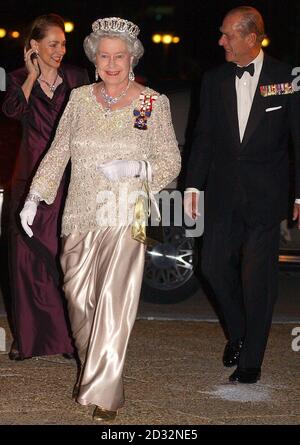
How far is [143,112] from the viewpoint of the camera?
18.0 ft

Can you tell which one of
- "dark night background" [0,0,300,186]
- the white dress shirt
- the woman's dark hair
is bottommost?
the white dress shirt

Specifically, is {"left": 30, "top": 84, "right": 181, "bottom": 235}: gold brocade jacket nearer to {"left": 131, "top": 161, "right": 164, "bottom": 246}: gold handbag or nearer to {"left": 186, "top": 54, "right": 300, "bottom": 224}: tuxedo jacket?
{"left": 131, "top": 161, "right": 164, "bottom": 246}: gold handbag

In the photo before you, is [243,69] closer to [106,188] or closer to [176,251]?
[106,188]

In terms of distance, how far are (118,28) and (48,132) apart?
151 cm

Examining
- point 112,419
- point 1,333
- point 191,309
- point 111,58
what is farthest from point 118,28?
point 191,309

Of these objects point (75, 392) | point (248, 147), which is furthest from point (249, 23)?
point (75, 392)

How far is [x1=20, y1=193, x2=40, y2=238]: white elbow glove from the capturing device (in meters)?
5.53

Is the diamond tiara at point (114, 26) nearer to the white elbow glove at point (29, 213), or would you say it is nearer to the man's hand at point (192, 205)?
the white elbow glove at point (29, 213)

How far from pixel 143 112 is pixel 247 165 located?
103 centimetres

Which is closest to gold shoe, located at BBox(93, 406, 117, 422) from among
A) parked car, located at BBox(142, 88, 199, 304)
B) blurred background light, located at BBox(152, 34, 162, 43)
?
parked car, located at BBox(142, 88, 199, 304)

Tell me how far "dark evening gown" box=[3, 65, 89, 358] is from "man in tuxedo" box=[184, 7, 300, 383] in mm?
918

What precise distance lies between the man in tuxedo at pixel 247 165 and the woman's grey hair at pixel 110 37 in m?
0.92

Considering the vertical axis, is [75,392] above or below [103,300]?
below

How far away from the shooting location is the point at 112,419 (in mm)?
5305
